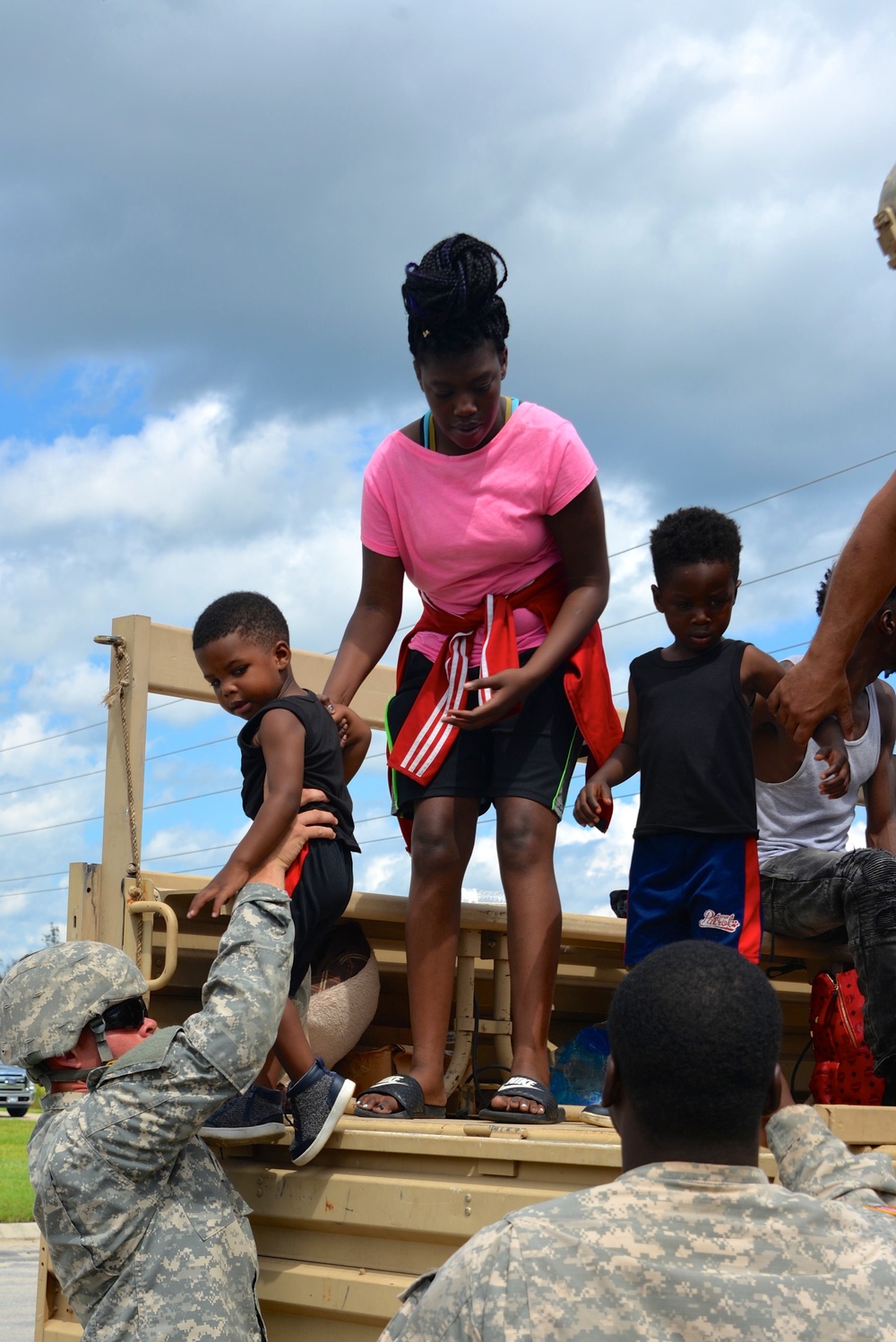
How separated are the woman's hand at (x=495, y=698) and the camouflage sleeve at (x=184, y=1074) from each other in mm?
826

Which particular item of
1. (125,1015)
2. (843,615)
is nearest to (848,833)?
(843,615)

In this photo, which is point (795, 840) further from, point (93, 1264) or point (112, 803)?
point (93, 1264)

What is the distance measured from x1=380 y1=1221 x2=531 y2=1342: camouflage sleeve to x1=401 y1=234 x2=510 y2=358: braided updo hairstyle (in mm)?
2369

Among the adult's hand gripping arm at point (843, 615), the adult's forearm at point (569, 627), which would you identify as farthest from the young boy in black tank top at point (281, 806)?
the adult's hand gripping arm at point (843, 615)

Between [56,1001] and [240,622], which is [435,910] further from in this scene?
[56,1001]

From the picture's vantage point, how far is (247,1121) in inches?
119

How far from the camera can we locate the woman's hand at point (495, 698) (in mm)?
3322

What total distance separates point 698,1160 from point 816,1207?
0.13 m

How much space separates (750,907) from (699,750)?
39 centimetres

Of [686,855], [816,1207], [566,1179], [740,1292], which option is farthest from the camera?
[686,855]

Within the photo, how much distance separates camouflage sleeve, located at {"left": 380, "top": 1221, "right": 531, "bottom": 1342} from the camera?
140 cm

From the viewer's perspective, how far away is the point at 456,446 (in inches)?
144

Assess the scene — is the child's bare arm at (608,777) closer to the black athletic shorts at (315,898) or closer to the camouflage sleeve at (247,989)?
the black athletic shorts at (315,898)

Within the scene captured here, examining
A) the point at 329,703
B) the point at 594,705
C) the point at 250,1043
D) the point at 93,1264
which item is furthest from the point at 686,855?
the point at 93,1264
